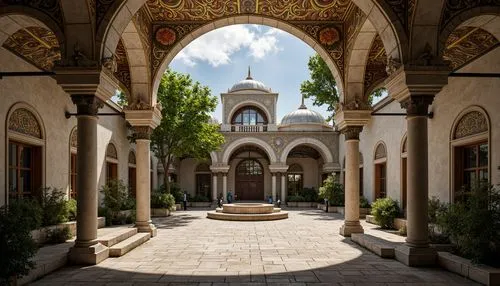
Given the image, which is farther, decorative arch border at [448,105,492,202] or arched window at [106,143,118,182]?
arched window at [106,143,118,182]

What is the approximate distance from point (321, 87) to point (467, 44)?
13.4m

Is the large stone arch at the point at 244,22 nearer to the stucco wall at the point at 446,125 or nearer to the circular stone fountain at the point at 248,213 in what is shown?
the stucco wall at the point at 446,125

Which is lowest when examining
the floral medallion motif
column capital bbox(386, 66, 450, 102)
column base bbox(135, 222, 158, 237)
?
column base bbox(135, 222, 158, 237)

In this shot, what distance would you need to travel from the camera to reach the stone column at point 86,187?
758 cm

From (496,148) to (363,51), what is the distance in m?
3.92

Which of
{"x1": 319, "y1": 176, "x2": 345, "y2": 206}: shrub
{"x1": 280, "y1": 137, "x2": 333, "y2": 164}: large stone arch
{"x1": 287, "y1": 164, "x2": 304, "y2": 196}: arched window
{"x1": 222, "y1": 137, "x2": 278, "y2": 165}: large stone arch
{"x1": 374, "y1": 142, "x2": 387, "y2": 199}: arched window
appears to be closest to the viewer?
{"x1": 374, "y1": 142, "x2": 387, "y2": 199}: arched window

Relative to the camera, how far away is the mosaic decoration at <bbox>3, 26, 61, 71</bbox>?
891 centimetres

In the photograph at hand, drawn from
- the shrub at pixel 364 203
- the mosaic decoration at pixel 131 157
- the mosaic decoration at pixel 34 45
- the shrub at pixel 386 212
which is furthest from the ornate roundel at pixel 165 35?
the shrub at pixel 364 203

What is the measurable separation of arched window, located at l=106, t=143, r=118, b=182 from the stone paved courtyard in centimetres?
655

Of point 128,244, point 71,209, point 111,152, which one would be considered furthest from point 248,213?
point 128,244

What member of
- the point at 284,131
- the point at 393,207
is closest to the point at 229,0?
the point at 393,207

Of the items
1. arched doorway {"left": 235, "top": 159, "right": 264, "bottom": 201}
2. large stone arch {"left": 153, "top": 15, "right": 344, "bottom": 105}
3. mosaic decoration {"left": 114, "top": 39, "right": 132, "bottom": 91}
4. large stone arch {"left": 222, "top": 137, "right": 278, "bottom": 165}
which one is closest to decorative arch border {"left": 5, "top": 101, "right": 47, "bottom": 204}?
mosaic decoration {"left": 114, "top": 39, "right": 132, "bottom": 91}

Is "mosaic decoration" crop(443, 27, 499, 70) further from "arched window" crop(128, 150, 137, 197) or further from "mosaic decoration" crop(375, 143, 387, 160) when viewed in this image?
"arched window" crop(128, 150, 137, 197)

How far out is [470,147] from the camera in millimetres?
10461
